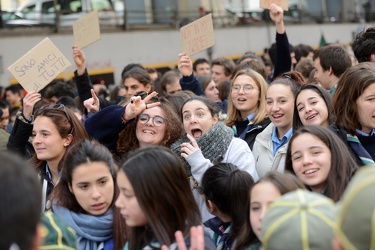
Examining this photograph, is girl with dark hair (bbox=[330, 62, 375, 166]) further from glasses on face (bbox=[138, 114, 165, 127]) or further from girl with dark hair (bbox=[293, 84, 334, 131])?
glasses on face (bbox=[138, 114, 165, 127])

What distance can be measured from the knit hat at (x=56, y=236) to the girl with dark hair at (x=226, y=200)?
97cm

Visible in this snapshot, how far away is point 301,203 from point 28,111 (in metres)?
3.22

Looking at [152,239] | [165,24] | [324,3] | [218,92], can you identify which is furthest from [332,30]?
[152,239]

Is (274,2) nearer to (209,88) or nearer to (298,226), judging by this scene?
(209,88)

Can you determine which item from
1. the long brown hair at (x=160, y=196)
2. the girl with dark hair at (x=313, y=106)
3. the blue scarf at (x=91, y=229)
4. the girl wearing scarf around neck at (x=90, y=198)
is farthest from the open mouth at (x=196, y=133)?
the long brown hair at (x=160, y=196)

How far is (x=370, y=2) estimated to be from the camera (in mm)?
29562

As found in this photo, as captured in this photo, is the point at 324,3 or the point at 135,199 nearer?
the point at 135,199

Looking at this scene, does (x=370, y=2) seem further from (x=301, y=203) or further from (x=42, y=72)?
(x=301, y=203)

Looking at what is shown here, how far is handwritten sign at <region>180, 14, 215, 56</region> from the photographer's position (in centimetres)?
611

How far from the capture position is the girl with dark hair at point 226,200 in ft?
10.8

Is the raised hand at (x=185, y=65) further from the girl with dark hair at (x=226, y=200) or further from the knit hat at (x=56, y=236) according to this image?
the knit hat at (x=56, y=236)

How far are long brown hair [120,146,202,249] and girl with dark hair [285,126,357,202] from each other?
0.64m

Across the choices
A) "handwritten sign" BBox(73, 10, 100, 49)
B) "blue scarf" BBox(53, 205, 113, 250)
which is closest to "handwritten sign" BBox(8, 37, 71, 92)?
"handwritten sign" BBox(73, 10, 100, 49)

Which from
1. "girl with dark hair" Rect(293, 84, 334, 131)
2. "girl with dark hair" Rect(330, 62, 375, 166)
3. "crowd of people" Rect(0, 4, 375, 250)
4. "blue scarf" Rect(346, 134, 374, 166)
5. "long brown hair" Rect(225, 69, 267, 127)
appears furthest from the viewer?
"long brown hair" Rect(225, 69, 267, 127)
